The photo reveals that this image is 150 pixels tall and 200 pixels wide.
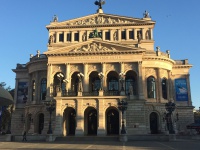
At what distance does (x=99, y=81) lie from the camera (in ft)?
169

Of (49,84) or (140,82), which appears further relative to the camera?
(49,84)

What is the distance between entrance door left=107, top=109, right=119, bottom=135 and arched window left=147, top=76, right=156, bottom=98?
7.63 m

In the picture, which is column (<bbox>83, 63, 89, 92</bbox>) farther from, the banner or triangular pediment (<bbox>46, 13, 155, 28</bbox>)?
the banner

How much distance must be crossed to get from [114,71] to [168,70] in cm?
1226

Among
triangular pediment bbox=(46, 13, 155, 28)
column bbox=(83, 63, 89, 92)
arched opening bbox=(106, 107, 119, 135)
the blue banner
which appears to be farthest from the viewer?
triangular pediment bbox=(46, 13, 155, 28)

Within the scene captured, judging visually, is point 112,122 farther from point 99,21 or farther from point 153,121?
Answer: point 99,21

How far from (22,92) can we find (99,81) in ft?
59.8

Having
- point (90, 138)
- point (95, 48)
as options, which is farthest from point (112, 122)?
point (95, 48)

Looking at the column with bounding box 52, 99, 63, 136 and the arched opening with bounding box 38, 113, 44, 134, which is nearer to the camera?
the column with bounding box 52, 99, 63, 136

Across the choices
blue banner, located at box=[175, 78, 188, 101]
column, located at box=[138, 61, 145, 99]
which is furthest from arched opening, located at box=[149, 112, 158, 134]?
blue banner, located at box=[175, 78, 188, 101]

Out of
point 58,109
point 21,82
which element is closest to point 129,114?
point 58,109

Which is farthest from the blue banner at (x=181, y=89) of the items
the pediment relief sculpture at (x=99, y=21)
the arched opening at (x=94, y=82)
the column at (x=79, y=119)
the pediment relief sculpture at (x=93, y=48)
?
the column at (x=79, y=119)

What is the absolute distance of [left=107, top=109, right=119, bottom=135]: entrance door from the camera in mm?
47562

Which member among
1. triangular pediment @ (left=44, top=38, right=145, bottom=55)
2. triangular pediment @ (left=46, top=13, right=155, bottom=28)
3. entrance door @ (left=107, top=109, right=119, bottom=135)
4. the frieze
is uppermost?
triangular pediment @ (left=46, top=13, right=155, bottom=28)
